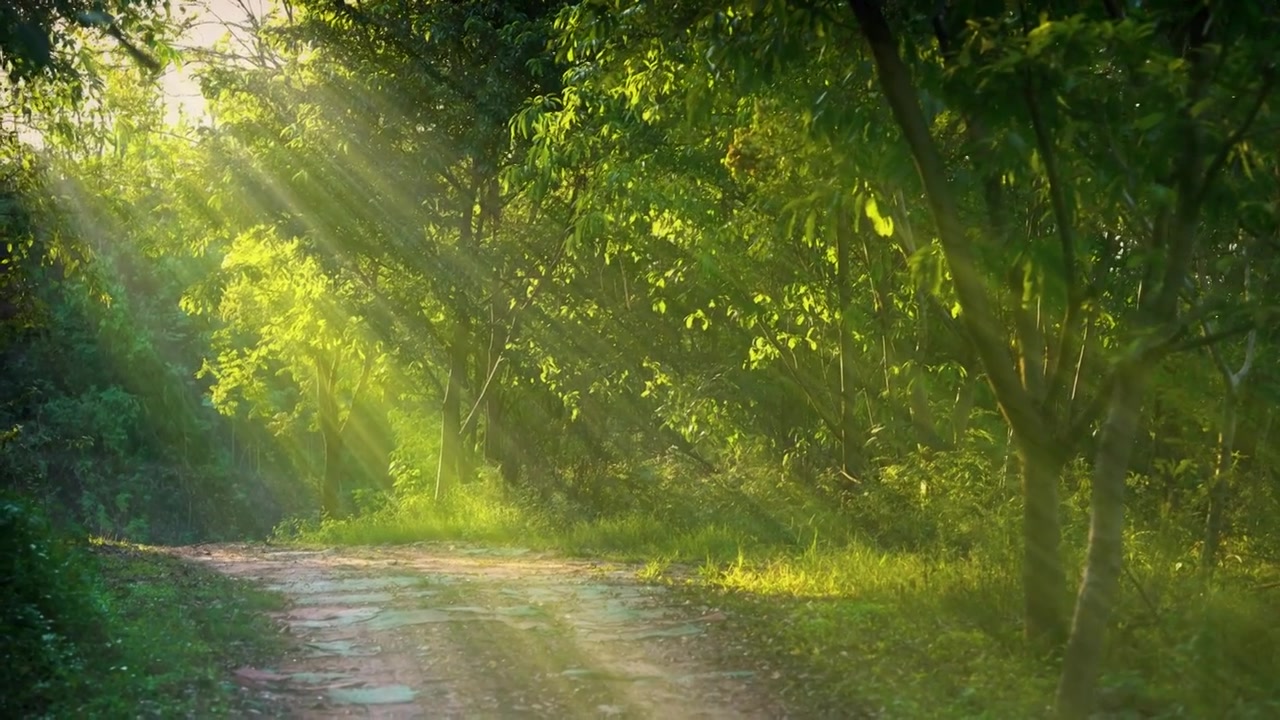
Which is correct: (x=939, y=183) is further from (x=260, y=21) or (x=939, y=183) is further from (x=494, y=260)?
(x=260, y=21)

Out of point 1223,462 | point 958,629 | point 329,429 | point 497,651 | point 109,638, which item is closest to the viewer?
point 109,638

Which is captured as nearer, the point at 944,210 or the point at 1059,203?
the point at 1059,203

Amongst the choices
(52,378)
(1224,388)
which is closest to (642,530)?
(1224,388)

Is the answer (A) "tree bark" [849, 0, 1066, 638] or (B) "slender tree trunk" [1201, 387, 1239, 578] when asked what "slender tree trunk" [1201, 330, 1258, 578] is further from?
(A) "tree bark" [849, 0, 1066, 638]

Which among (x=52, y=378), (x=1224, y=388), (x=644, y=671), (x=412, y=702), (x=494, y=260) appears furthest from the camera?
(x=52, y=378)

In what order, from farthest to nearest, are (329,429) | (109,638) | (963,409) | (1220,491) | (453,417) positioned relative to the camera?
(329,429) → (453,417) → (963,409) → (1220,491) → (109,638)

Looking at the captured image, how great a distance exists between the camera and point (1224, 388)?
1114 cm

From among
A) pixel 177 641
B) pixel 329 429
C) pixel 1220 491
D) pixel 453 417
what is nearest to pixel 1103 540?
pixel 1220 491

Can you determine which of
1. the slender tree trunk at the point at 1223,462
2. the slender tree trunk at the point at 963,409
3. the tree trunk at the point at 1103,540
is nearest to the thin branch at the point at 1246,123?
the tree trunk at the point at 1103,540

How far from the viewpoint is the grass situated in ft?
24.3

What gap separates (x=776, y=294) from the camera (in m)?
16.8

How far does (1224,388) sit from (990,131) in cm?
484

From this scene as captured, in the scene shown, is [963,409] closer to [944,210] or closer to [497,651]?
[497,651]

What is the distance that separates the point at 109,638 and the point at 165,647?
13.8 inches
